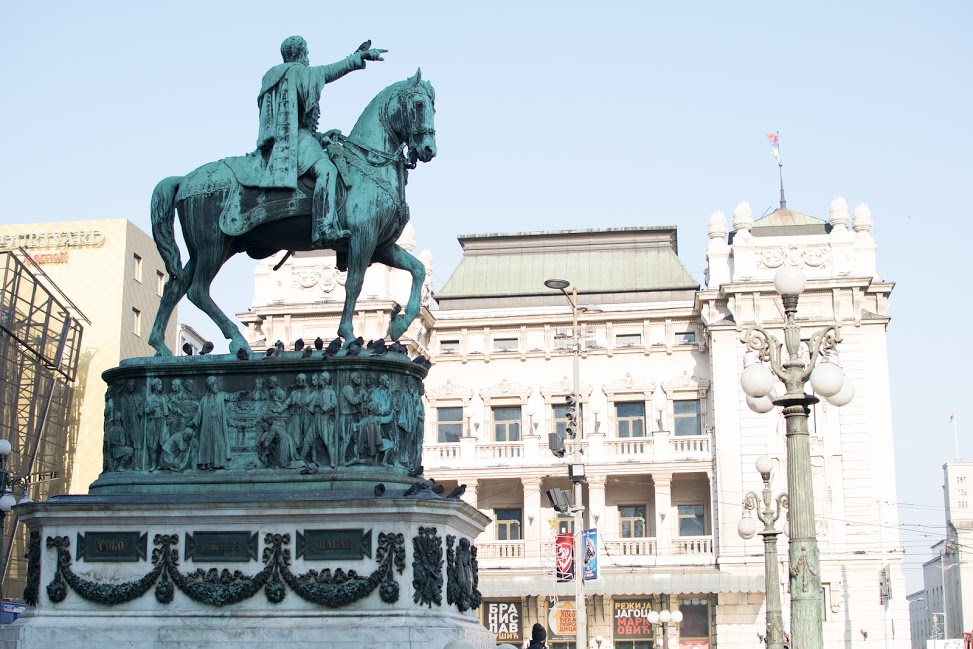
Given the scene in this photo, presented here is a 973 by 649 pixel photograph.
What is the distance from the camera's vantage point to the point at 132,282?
6075 centimetres

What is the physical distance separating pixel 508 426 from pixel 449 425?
253 centimetres

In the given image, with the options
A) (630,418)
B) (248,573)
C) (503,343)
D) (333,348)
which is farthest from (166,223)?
(630,418)

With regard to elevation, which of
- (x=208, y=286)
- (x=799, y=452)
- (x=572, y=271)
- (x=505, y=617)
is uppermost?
(x=572, y=271)

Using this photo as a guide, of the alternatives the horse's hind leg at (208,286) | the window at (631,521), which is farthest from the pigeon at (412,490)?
the window at (631,521)

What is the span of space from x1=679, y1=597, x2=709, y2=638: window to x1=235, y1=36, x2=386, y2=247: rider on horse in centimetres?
3829

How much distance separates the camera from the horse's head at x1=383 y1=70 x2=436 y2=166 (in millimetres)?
17297

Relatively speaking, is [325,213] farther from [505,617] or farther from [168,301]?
[505,617]

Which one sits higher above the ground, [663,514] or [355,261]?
[355,261]

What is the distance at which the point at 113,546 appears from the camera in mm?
15703

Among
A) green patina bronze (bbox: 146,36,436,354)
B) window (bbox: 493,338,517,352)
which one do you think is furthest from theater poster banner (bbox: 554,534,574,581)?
green patina bronze (bbox: 146,36,436,354)

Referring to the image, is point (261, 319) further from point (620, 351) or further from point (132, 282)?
point (620, 351)

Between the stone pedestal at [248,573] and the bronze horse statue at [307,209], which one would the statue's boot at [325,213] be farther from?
the stone pedestal at [248,573]

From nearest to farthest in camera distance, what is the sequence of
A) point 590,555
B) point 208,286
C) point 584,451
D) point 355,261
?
point 355,261, point 208,286, point 590,555, point 584,451

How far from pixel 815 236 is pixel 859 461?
9.15 metres
